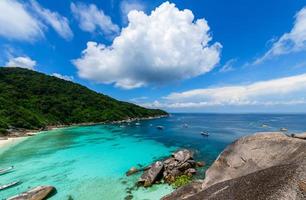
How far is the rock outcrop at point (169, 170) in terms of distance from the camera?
1005 inches

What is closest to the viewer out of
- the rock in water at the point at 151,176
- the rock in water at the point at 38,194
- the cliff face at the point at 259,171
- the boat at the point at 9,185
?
the cliff face at the point at 259,171

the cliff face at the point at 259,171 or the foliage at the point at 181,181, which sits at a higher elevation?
the cliff face at the point at 259,171

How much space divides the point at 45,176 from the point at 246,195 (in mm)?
30533

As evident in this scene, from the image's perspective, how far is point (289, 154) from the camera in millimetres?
12344

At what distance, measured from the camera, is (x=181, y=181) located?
81.8ft

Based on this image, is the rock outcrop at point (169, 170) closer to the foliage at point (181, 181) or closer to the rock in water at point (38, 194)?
the foliage at point (181, 181)

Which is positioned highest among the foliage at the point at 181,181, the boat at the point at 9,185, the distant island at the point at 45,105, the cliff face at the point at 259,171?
the distant island at the point at 45,105

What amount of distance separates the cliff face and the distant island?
77.4 m

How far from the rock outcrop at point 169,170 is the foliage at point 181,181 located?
Result: 61 cm

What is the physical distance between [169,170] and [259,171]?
1871 cm

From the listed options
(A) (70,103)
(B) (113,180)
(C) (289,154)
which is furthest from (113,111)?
(C) (289,154)

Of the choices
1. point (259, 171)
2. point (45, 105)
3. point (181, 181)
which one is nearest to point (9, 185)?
point (181, 181)

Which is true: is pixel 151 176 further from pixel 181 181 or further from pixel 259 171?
pixel 259 171

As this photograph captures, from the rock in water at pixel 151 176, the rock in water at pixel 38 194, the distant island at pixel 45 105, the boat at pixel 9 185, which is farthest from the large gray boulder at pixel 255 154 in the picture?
the distant island at pixel 45 105
